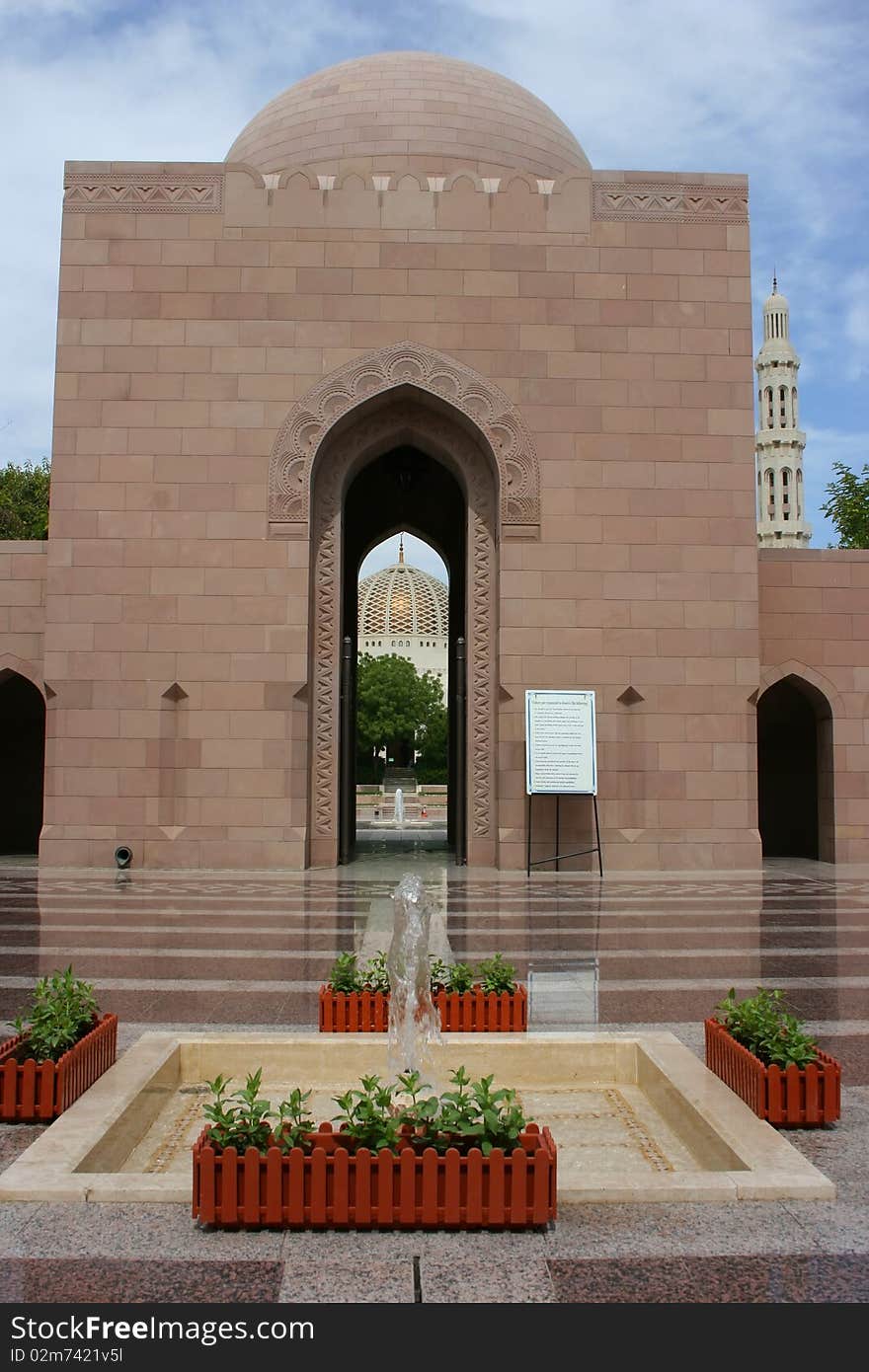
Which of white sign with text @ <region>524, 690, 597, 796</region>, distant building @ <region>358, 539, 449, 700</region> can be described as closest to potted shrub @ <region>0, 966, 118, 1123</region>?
white sign with text @ <region>524, 690, 597, 796</region>

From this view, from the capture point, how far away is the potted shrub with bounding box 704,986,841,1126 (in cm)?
457

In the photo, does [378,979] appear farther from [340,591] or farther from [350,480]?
[350,480]

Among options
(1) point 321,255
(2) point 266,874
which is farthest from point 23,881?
(1) point 321,255

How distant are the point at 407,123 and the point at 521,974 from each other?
14283 millimetres

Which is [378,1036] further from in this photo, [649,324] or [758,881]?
[649,324]

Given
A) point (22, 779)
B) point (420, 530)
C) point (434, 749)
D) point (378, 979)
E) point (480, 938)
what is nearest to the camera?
point (378, 979)

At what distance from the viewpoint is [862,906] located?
37.1 ft

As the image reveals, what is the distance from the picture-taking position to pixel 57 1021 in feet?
16.0

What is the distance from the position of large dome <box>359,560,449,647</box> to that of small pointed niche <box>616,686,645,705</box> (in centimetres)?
6478

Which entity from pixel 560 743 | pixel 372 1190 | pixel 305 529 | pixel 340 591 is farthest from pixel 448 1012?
pixel 340 591

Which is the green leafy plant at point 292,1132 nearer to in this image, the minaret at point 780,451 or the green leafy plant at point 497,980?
the green leafy plant at point 497,980

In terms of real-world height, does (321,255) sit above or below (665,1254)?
above
